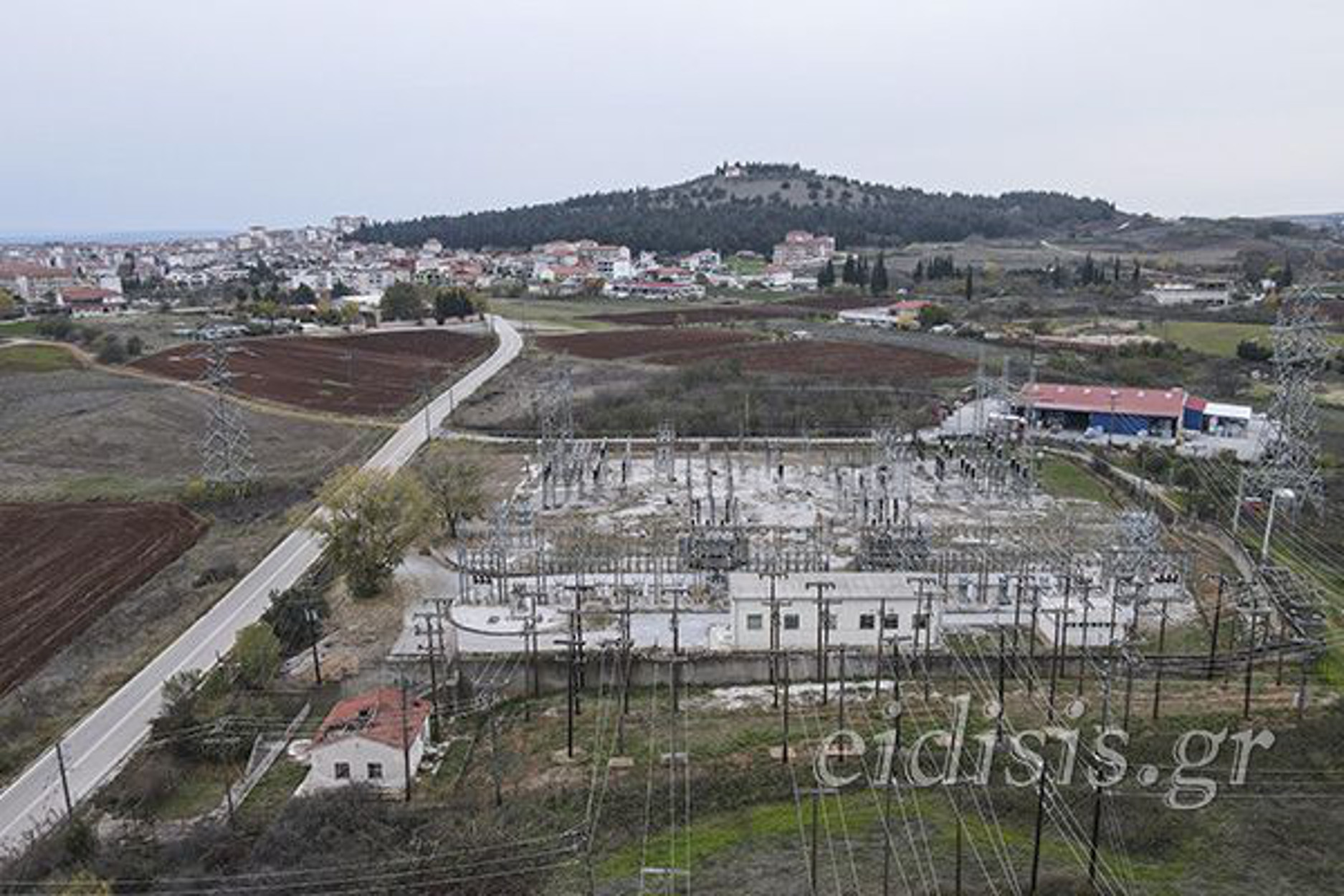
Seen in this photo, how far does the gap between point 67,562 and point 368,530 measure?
24.4ft

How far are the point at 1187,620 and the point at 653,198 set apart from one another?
152m

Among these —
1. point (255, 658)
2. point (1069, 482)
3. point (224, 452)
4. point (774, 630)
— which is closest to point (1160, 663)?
point (774, 630)

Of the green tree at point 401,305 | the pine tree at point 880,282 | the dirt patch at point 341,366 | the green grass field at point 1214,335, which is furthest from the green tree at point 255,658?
the pine tree at point 880,282

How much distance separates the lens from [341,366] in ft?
157

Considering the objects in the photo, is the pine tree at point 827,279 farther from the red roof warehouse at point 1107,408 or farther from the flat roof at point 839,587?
the flat roof at point 839,587

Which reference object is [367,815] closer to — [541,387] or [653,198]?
[541,387]

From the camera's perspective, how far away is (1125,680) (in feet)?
52.4

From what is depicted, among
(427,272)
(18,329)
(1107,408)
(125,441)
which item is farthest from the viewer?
(427,272)

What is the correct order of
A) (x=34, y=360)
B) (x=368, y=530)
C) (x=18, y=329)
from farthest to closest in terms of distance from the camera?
(x=18, y=329)
(x=34, y=360)
(x=368, y=530)

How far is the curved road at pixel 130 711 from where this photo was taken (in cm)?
1309

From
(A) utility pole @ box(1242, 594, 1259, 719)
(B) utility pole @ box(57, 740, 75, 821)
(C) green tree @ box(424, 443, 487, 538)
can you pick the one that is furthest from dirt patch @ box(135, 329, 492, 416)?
(A) utility pole @ box(1242, 594, 1259, 719)

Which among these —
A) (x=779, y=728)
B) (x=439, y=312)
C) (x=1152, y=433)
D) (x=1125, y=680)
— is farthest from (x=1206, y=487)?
(x=439, y=312)

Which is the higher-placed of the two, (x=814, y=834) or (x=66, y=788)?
(x=814, y=834)

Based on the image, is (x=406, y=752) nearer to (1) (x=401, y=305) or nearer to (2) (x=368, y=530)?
(2) (x=368, y=530)
